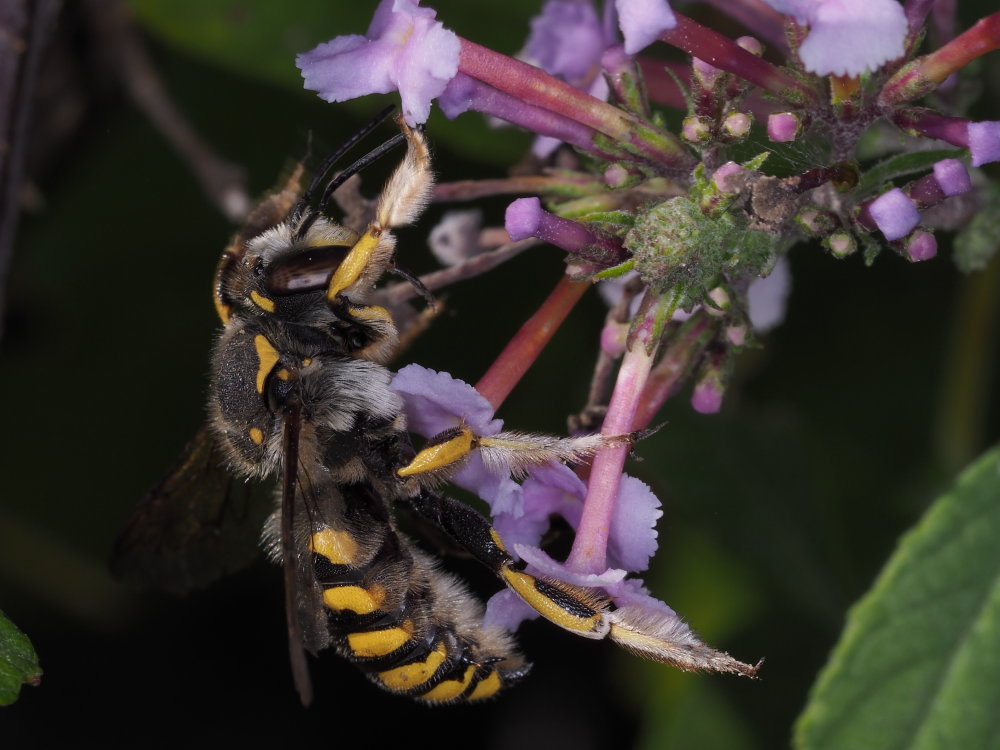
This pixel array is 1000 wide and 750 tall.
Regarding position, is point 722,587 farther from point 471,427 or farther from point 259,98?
point 259,98

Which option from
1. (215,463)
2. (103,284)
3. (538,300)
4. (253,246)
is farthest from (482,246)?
(103,284)

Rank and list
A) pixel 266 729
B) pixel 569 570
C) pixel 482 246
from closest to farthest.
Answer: pixel 569 570 → pixel 482 246 → pixel 266 729

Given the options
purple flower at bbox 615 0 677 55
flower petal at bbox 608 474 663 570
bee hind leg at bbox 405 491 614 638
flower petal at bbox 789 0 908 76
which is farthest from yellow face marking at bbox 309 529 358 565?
Result: flower petal at bbox 789 0 908 76

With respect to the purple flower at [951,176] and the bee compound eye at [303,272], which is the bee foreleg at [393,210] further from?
the purple flower at [951,176]

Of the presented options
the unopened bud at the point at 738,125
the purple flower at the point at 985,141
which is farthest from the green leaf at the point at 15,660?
the purple flower at the point at 985,141

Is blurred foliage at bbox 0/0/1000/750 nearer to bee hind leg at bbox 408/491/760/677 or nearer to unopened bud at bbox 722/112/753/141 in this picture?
bee hind leg at bbox 408/491/760/677

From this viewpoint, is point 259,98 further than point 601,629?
Yes

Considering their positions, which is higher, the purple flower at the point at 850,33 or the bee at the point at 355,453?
the purple flower at the point at 850,33
